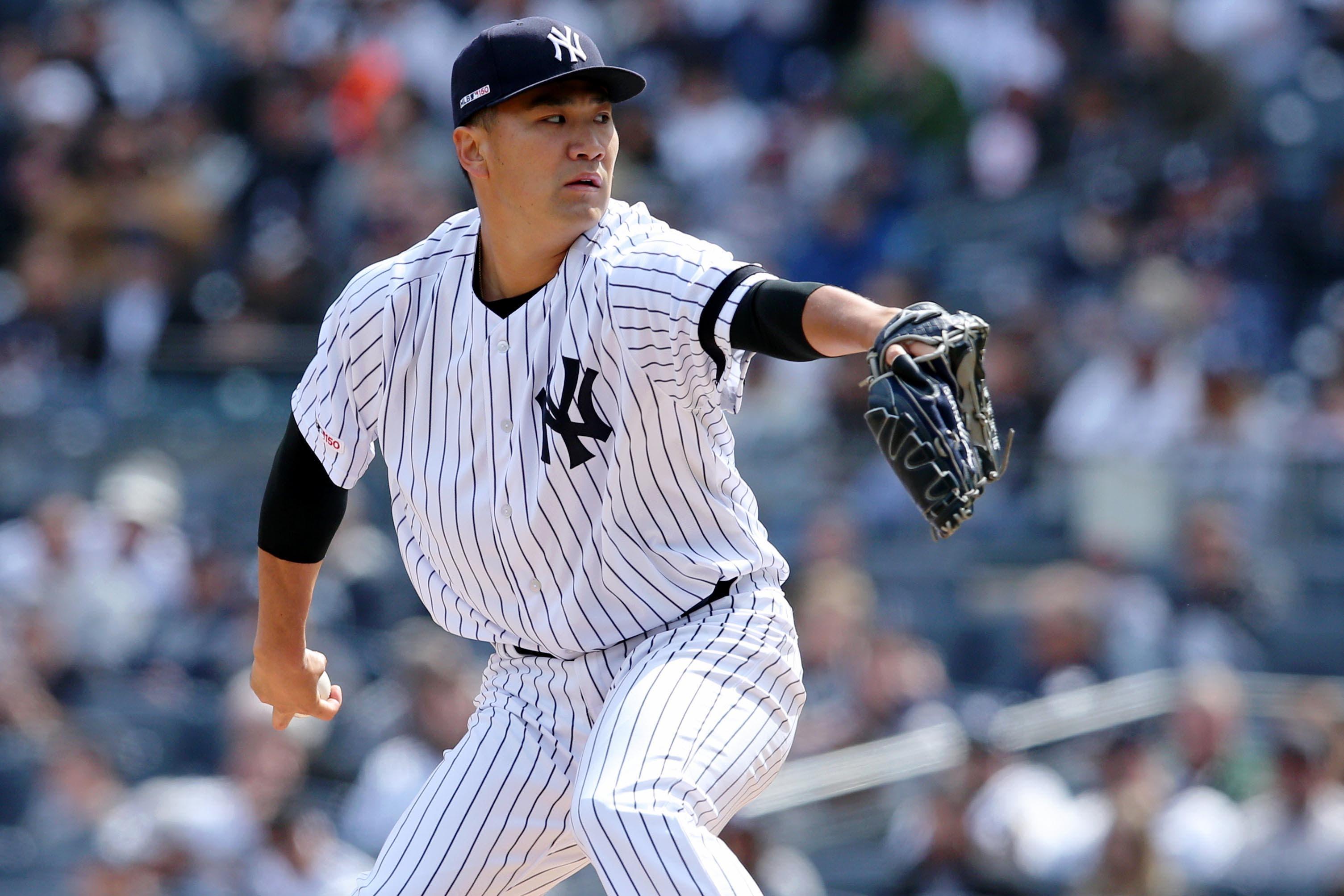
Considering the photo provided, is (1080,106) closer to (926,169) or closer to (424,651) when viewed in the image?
(926,169)

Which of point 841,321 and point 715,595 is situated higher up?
point 841,321

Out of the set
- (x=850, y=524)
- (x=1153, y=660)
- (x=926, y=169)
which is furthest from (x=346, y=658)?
(x=926, y=169)

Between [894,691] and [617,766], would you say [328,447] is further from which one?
[894,691]

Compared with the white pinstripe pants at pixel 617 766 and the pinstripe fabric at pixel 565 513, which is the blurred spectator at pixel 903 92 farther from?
the white pinstripe pants at pixel 617 766

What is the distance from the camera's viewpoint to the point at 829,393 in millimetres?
7277

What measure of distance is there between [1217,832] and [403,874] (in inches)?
134

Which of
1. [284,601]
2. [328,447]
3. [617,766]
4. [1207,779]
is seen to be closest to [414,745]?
[1207,779]

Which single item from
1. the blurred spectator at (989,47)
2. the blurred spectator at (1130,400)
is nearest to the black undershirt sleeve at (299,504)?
the blurred spectator at (1130,400)

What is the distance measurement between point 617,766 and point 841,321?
67cm

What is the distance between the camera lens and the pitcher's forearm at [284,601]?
118 inches

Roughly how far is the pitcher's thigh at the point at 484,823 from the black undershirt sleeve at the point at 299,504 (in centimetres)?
45

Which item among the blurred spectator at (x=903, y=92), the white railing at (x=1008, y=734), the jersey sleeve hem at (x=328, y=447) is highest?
the blurred spectator at (x=903, y=92)

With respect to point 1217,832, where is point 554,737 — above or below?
above

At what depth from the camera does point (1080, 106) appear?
8539mm
